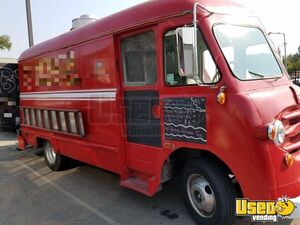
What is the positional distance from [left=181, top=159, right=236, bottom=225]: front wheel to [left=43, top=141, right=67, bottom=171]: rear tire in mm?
3527

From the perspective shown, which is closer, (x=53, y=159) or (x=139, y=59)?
(x=139, y=59)

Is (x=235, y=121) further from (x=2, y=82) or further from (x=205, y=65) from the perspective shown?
(x=2, y=82)

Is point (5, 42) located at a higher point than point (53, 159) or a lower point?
higher

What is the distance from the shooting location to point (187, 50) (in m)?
3.31

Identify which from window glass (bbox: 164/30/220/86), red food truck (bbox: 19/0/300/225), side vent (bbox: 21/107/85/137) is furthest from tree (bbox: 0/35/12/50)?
window glass (bbox: 164/30/220/86)

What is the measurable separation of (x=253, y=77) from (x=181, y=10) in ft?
3.59

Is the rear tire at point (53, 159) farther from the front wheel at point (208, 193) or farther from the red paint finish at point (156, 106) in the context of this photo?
the front wheel at point (208, 193)

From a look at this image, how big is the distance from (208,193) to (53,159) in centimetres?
430

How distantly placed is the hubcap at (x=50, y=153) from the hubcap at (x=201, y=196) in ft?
13.0

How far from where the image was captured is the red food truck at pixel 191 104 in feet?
10.5

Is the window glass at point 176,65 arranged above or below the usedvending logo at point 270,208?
above

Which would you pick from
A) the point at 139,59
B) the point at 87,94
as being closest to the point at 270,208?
the point at 139,59

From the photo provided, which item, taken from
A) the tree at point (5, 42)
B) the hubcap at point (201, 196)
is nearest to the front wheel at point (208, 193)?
the hubcap at point (201, 196)

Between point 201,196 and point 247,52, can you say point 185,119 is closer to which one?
point 201,196
